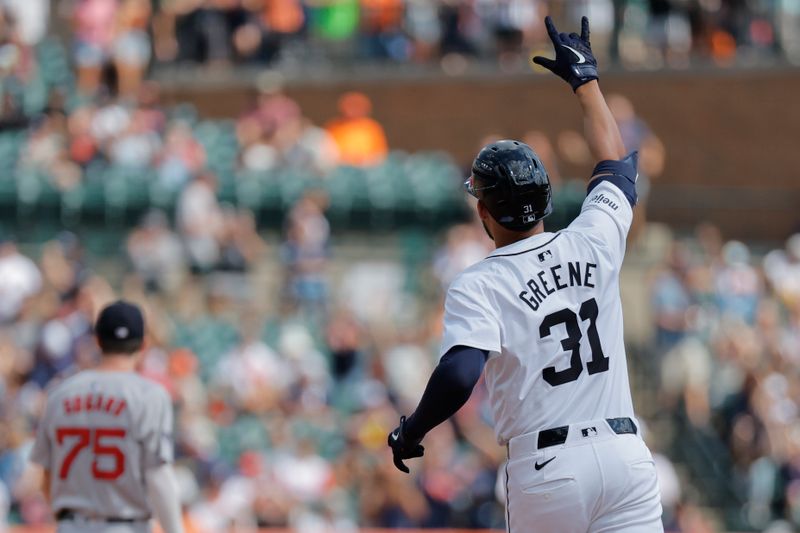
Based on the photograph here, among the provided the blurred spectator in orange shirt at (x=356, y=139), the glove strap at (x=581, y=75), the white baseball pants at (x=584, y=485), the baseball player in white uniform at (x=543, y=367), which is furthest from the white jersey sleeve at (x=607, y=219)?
the blurred spectator in orange shirt at (x=356, y=139)

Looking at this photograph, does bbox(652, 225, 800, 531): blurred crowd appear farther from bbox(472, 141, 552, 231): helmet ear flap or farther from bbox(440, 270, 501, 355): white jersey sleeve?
bbox(440, 270, 501, 355): white jersey sleeve

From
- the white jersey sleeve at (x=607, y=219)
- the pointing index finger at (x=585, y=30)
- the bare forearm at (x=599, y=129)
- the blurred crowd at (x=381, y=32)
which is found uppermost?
the blurred crowd at (x=381, y=32)

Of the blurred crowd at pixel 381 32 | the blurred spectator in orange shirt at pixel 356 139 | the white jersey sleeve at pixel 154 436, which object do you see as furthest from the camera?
the blurred crowd at pixel 381 32

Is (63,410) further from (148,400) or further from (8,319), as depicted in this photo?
(8,319)

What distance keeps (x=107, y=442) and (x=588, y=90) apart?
2498 mm

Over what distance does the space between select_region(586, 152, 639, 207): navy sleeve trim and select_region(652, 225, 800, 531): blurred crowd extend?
8584 mm

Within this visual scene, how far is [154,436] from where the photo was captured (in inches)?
238

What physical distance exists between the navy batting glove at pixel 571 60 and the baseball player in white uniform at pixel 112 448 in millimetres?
2138

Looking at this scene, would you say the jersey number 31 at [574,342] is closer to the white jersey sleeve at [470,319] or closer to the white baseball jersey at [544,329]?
the white baseball jersey at [544,329]

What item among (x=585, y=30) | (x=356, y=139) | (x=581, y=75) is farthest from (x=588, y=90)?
(x=356, y=139)

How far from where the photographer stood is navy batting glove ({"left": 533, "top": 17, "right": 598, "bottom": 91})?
5242 mm

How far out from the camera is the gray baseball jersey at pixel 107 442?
604 centimetres

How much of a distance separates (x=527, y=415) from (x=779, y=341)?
1023 centimetres

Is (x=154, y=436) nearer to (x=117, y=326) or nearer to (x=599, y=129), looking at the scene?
(x=117, y=326)
